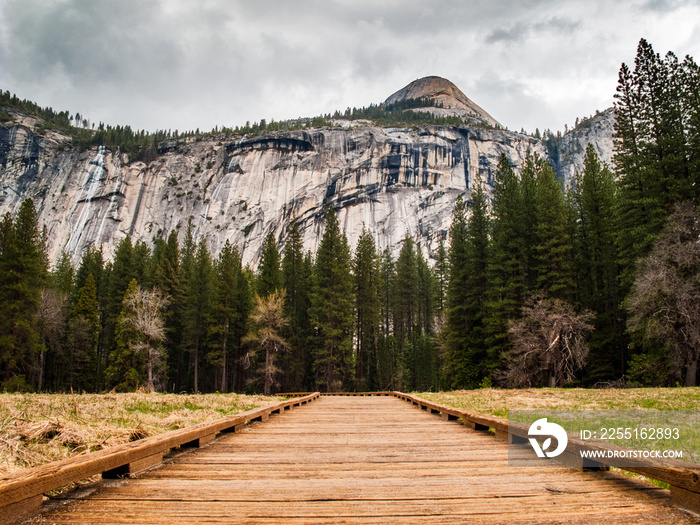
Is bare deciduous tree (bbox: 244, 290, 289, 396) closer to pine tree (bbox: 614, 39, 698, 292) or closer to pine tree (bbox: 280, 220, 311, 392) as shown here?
pine tree (bbox: 280, 220, 311, 392)

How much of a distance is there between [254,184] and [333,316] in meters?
72.7

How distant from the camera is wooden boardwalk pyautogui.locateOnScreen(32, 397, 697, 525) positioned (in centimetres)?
237

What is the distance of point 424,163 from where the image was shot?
104188 millimetres

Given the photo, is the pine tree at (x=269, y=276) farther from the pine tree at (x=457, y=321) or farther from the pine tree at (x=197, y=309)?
the pine tree at (x=457, y=321)

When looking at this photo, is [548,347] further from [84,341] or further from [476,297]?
[84,341]

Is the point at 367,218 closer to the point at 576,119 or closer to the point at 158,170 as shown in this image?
the point at 158,170

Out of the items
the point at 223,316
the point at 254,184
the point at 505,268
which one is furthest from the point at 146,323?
the point at 254,184

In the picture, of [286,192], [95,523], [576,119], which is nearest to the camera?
[95,523]

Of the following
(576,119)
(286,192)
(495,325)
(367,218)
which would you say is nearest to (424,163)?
(367,218)

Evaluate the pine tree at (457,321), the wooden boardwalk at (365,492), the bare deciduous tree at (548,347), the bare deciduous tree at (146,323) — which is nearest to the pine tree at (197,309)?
the bare deciduous tree at (146,323)

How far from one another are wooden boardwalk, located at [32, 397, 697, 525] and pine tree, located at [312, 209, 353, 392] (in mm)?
33854

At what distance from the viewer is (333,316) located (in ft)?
129

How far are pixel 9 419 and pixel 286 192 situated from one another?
98826 mm

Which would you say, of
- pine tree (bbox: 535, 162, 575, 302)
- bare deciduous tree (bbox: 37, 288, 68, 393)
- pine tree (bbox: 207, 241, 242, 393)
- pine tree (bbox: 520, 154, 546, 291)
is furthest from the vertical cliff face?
pine tree (bbox: 535, 162, 575, 302)
